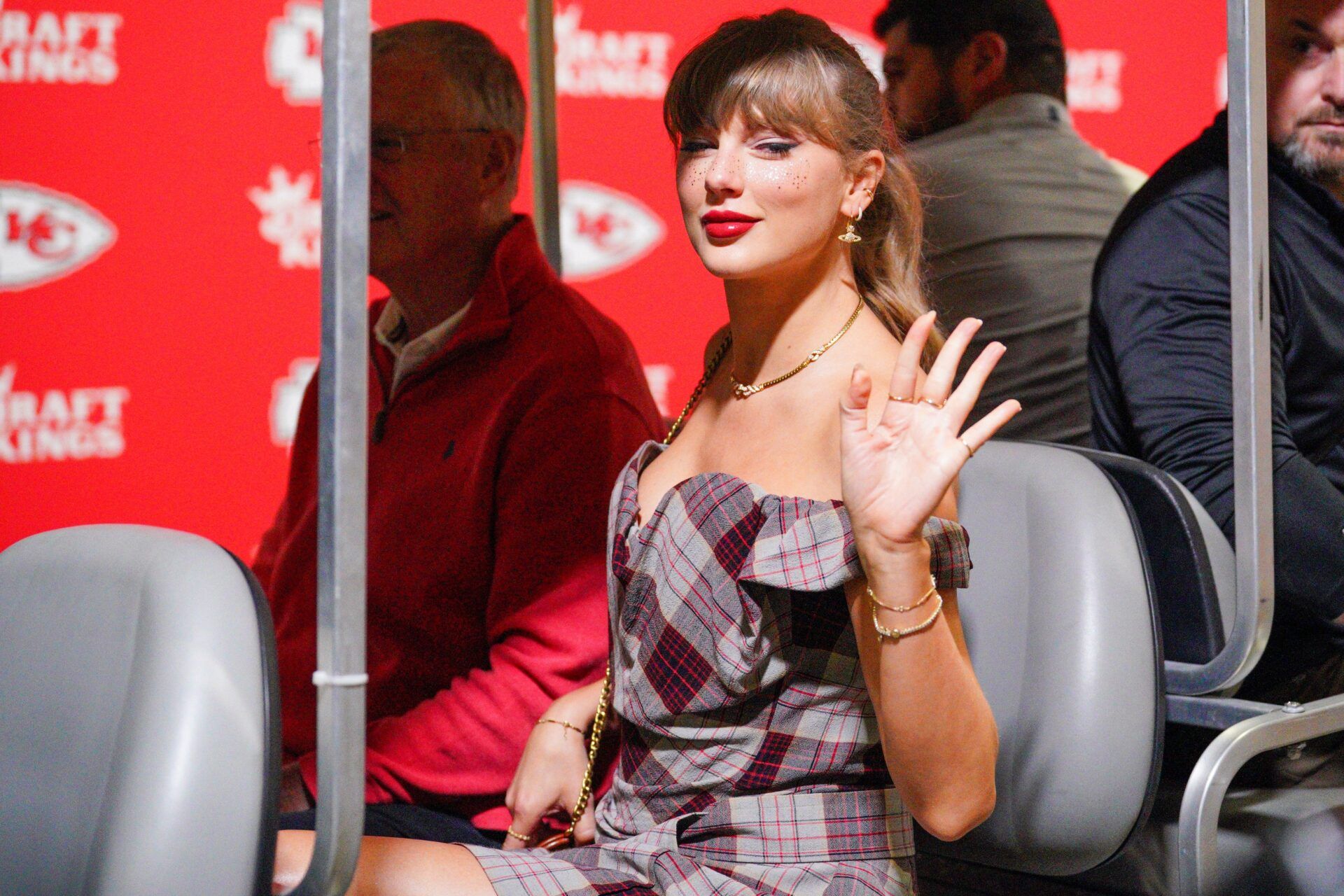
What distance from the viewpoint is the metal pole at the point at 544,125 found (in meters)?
2.01

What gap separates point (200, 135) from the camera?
3.05 m

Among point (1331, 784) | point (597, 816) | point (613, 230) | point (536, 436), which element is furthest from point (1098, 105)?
point (597, 816)

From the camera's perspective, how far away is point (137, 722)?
0.90 metres

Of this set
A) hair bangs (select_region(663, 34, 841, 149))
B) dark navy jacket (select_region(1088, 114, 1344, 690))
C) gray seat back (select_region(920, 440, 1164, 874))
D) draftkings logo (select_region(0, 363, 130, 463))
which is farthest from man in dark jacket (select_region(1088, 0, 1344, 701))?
draftkings logo (select_region(0, 363, 130, 463))

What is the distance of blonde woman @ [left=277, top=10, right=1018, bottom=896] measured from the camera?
0.99 meters

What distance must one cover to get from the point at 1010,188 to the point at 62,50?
2.11 m

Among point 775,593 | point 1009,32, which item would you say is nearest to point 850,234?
point 775,593

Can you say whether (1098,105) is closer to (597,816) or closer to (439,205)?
(439,205)

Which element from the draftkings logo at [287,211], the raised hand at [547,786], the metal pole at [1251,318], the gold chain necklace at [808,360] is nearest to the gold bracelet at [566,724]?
the raised hand at [547,786]

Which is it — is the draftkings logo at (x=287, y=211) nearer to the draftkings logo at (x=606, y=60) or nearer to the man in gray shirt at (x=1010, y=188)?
the draftkings logo at (x=606, y=60)

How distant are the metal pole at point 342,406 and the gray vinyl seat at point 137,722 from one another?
69 millimetres

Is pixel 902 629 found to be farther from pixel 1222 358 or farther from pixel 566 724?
pixel 1222 358

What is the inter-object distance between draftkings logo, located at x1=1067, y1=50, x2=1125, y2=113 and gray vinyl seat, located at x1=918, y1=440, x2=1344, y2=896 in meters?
2.75

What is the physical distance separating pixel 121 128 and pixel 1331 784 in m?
2.71
